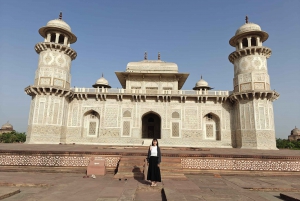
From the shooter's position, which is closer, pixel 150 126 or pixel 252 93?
pixel 252 93

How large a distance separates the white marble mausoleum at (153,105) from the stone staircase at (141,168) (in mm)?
10737

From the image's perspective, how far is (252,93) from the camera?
1608 centimetres

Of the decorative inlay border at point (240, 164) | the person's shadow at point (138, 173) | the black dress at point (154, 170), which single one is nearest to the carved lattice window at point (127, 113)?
the decorative inlay border at point (240, 164)

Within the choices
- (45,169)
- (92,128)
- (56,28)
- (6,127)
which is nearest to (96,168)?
(45,169)

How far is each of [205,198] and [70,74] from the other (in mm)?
18083

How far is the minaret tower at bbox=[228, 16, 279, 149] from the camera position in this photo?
15.6 metres

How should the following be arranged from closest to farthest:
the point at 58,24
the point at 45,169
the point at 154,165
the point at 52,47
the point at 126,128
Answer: the point at 154,165
the point at 45,169
the point at 52,47
the point at 58,24
the point at 126,128

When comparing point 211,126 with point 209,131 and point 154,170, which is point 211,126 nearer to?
point 209,131

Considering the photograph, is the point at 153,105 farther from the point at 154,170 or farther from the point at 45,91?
the point at 154,170

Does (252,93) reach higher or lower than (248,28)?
lower

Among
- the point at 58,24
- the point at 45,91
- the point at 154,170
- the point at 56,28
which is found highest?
the point at 58,24

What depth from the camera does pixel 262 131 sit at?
15.5 m

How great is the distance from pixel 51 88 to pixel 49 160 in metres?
10.8

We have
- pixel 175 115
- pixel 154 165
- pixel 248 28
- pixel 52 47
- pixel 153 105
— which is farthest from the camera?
pixel 153 105
